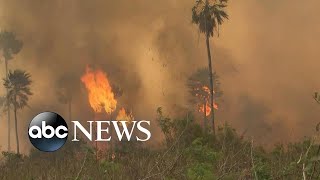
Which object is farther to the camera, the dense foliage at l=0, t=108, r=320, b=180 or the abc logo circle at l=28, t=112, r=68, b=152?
the abc logo circle at l=28, t=112, r=68, b=152

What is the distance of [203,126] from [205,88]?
77473mm

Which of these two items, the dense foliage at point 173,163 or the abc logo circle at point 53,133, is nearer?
the dense foliage at point 173,163

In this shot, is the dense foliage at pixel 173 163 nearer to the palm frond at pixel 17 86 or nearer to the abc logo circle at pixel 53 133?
the abc logo circle at pixel 53 133

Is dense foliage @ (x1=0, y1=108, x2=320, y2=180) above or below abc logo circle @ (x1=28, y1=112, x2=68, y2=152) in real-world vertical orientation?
below

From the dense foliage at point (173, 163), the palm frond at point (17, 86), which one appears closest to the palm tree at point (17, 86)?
the palm frond at point (17, 86)

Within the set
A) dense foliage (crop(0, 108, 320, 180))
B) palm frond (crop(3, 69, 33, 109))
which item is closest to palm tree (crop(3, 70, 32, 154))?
palm frond (crop(3, 69, 33, 109))

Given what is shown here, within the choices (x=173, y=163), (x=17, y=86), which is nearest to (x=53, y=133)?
(x=173, y=163)

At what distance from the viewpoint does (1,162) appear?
12.6 meters

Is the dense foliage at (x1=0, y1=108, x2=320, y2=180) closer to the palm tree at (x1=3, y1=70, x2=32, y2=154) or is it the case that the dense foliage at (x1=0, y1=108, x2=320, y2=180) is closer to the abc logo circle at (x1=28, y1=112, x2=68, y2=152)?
the abc logo circle at (x1=28, y1=112, x2=68, y2=152)

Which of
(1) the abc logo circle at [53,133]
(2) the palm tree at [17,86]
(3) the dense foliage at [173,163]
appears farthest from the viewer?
(2) the palm tree at [17,86]

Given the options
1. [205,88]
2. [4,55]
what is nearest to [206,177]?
[205,88]

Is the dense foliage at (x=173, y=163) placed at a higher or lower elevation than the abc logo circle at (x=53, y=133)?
lower

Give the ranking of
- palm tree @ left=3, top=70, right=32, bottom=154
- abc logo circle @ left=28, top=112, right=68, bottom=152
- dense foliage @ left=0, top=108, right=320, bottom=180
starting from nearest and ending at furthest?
1. dense foliage @ left=0, top=108, right=320, bottom=180
2. abc logo circle @ left=28, top=112, right=68, bottom=152
3. palm tree @ left=3, top=70, right=32, bottom=154

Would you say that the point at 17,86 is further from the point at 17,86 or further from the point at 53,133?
the point at 53,133
